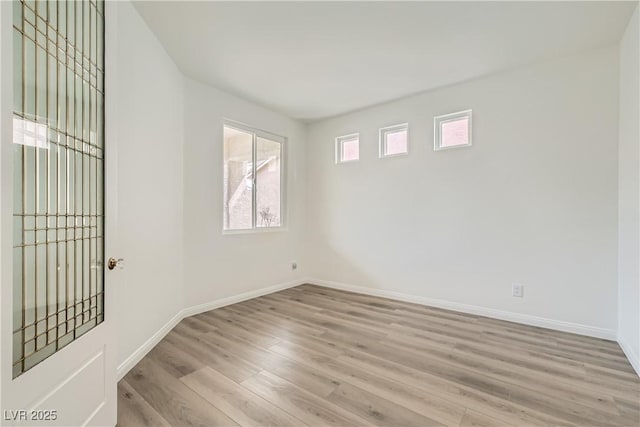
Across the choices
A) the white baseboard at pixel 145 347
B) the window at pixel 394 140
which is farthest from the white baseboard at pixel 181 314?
the window at pixel 394 140

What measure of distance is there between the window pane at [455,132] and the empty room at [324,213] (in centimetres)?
4

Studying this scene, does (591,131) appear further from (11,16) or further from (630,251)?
(11,16)

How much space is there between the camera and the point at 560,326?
3035 mm

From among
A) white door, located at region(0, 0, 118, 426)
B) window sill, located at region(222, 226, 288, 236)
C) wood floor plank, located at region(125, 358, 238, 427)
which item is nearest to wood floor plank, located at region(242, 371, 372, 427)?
wood floor plank, located at region(125, 358, 238, 427)

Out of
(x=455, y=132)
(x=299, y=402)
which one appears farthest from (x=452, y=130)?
(x=299, y=402)

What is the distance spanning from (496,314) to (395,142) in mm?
2443

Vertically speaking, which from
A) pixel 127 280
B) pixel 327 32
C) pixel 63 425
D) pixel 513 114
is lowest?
pixel 63 425

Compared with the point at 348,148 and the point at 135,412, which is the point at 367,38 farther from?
the point at 135,412

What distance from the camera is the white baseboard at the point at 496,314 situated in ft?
9.46

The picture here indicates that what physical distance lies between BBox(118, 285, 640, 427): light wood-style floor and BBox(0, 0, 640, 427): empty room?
0.07 feet

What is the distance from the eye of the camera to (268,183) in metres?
4.62

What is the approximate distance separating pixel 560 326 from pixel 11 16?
14.3 feet

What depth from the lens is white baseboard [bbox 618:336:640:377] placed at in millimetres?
2219

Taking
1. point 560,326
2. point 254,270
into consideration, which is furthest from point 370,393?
point 254,270
